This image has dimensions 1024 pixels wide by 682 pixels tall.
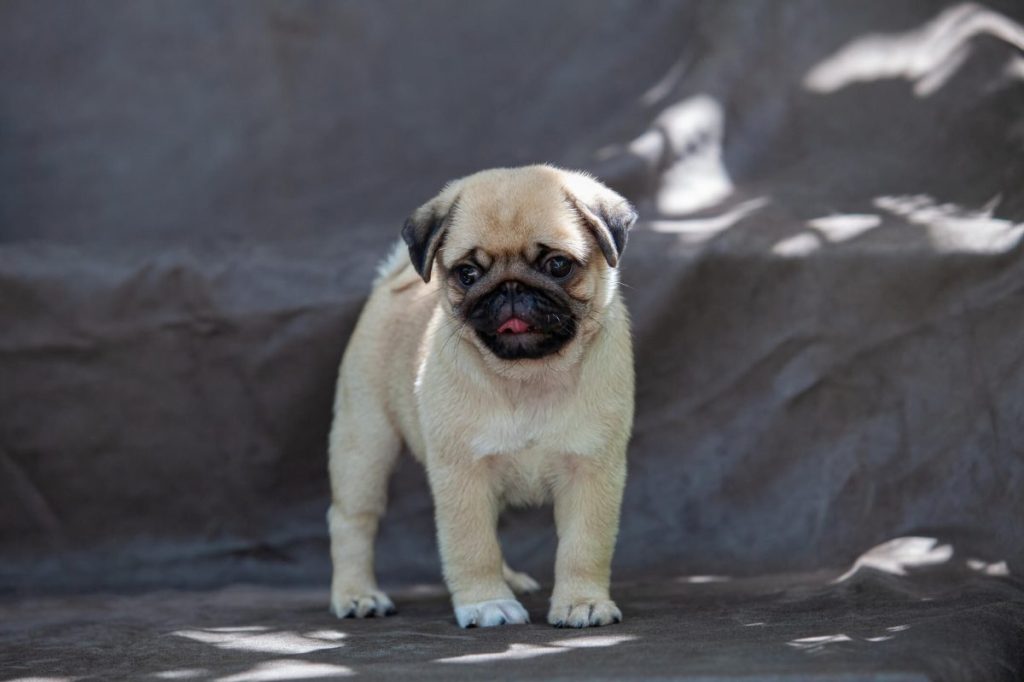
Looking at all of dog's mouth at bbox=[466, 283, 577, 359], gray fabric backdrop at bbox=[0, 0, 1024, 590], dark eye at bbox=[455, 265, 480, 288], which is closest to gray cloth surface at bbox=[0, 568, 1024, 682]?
gray fabric backdrop at bbox=[0, 0, 1024, 590]

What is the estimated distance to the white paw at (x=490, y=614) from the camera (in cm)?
583

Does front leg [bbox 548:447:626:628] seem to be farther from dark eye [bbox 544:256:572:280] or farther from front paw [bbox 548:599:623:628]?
dark eye [bbox 544:256:572:280]

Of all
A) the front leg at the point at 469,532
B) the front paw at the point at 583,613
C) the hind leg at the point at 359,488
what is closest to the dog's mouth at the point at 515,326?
the front leg at the point at 469,532

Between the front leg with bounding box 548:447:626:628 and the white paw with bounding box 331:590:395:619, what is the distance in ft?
3.42

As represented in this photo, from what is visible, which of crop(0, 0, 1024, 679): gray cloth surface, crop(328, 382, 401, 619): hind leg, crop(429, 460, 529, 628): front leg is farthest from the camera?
crop(0, 0, 1024, 679): gray cloth surface

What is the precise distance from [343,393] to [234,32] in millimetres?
3798

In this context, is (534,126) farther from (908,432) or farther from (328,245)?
(908,432)

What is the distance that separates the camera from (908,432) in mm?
7211

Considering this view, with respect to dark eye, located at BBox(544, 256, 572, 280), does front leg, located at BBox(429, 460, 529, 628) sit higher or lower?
lower

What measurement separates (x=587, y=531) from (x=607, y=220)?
1320 millimetres

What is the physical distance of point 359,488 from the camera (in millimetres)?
6738

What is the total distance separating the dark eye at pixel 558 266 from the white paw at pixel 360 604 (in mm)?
1907

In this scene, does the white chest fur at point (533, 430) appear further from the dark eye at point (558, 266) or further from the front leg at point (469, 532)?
the dark eye at point (558, 266)

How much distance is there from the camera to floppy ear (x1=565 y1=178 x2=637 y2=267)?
5.71 metres
